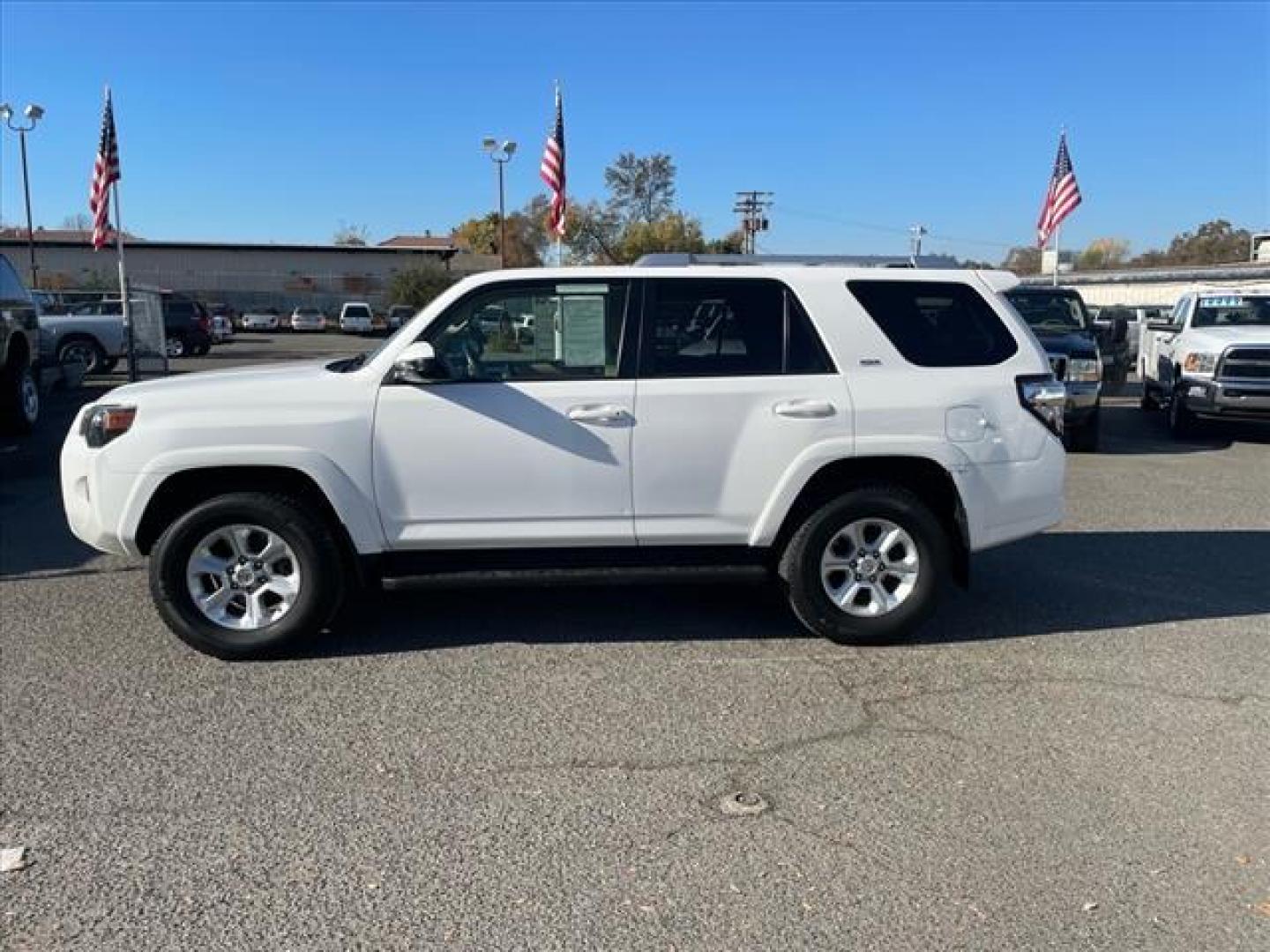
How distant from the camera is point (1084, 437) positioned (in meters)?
12.2

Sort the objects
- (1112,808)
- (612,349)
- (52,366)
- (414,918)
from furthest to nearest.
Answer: (52,366), (612,349), (1112,808), (414,918)

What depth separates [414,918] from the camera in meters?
3.00

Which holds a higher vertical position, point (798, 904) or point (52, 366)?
point (52, 366)

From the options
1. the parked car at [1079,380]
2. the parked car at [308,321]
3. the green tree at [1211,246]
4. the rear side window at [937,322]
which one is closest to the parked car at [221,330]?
the parked car at [308,321]

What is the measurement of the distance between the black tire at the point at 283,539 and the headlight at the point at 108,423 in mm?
495

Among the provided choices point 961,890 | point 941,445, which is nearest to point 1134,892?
point 961,890

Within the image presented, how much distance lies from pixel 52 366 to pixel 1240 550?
1408cm

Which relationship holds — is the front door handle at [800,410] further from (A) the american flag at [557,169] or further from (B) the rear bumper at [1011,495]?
(A) the american flag at [557,169]

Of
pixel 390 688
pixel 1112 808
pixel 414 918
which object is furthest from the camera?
pixel 390 688

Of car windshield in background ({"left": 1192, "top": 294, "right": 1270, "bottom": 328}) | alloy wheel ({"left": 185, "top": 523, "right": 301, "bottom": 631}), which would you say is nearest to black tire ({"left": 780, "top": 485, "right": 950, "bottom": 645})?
alloy wheel ({"left": 185, "top": 523, "right": 301, "bottom": 631})

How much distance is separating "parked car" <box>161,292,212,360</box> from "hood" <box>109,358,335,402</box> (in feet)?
90.8

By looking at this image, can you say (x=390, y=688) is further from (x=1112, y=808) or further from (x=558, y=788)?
(x=1112, y=808)

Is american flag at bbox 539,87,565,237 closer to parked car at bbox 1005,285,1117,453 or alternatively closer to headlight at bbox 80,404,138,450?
parked car at bbox 1005,285,1117,453

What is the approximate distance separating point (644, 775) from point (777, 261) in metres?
2.91
